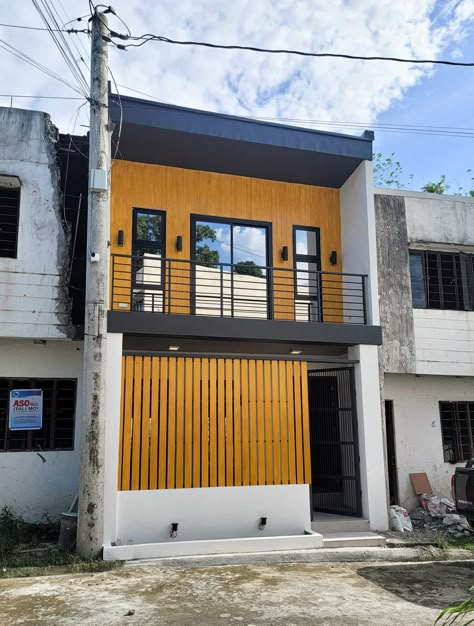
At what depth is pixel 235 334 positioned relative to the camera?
9055mm

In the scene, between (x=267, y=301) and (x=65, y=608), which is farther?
(x=267, y=301)

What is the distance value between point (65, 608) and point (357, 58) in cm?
824

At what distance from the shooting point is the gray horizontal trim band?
8.53 m

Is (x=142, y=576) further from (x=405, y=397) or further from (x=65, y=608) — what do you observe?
(x=405, y=397)

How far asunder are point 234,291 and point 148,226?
206 cm

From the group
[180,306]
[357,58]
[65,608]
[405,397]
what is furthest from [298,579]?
Answer: [357,58]

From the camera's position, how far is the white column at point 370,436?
9172mm

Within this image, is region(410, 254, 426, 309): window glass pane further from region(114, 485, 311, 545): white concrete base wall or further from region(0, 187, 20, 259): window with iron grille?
region(0, 187, 20, 259): window with iron grille

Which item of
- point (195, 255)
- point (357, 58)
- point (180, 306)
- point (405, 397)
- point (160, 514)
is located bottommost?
point (160, 514)

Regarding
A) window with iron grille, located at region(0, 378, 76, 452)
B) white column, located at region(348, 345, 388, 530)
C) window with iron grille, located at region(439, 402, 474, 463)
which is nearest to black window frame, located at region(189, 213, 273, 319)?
white column, located at region(348, 345, 388, 530)

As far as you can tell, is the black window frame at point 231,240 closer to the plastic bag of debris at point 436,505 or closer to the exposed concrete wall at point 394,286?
the exposed concrete wall at point 394,286

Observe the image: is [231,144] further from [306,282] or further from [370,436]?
[370,436]

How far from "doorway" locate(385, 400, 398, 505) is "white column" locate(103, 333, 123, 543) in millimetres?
6027

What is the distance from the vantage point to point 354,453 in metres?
9.54
